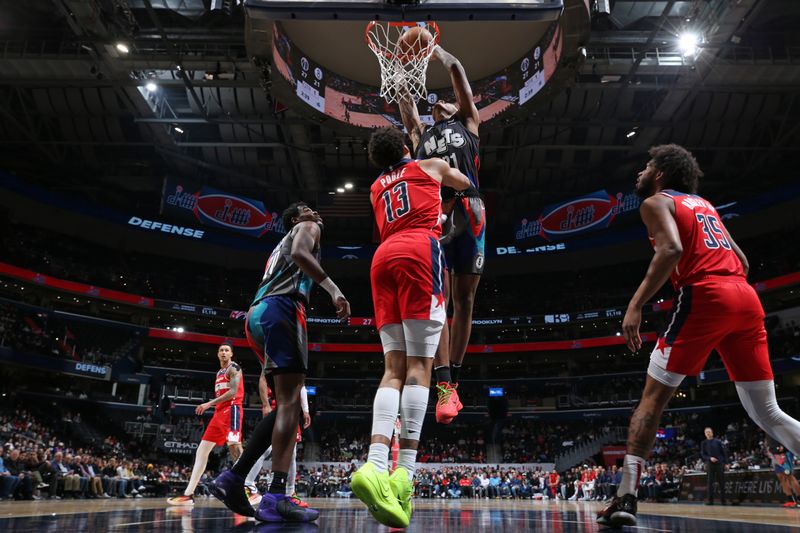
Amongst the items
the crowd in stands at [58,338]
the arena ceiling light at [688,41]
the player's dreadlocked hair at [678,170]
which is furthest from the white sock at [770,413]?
the crowd in stands at [58,338]

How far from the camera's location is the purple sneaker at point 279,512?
306 cm

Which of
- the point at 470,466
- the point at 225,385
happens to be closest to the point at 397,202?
the point at 225,385

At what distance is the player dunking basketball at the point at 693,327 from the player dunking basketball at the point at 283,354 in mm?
1716

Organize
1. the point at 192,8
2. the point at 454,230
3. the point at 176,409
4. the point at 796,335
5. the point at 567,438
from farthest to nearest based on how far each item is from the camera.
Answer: the point at 567,438, the point at 176,409, the point at 796,335, the point at 192,8, the point at 454,230

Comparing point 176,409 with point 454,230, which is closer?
point 454,230

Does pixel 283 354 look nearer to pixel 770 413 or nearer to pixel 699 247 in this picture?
pixel 699 247

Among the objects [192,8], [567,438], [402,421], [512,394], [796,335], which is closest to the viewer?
[402,421]

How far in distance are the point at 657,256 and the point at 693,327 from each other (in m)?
0.42

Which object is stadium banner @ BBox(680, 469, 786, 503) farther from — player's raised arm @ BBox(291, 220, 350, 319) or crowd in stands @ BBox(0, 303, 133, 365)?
crowd in stands @ BBox(0, 303, 133, 365)

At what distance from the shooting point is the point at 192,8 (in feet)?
51.9

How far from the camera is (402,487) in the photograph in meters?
2.60

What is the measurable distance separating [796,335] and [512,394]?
14.4m

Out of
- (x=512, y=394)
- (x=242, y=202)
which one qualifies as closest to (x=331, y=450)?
(x=512, y=394)

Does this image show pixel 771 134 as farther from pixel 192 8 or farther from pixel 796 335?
pixel 192 8
